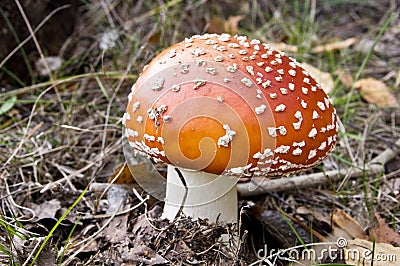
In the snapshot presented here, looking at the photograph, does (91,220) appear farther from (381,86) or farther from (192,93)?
(381,86)

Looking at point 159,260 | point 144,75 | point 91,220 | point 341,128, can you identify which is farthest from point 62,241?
point 341,128

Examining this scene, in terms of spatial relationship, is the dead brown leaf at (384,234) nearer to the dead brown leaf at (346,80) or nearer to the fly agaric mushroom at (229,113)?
the fly agaric mushroom at (229,113)

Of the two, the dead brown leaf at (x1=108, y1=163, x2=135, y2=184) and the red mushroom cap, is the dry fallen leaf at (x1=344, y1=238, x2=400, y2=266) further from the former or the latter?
the dead brown leaf at (x1=108, y1=163, x2=135, y2=184)

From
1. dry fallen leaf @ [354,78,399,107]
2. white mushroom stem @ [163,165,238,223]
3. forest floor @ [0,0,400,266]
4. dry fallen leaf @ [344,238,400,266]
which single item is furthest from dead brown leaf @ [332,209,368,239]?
dry fallen leaf @ [354,78,399,107]

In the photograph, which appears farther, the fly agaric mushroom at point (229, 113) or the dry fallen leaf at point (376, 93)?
the dry fallen leaf at point (376, 93)

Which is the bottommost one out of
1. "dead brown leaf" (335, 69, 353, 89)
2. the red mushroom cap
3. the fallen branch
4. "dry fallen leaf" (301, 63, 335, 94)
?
the fallen branch

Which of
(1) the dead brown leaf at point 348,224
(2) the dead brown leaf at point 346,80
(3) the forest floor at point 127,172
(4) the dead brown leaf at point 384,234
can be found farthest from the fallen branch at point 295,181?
(2) the dead brown leaf at point 346,80

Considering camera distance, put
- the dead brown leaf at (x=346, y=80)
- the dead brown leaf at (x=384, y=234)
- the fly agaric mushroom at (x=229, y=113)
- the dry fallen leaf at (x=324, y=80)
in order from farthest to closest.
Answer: the dead brown leaf at (x=346, y=80), the dry fallen leaf at (x=324, y=80), the dead brown leaf at (x=384, y=234), the fly agaric mushroom at (x=229, y=113)

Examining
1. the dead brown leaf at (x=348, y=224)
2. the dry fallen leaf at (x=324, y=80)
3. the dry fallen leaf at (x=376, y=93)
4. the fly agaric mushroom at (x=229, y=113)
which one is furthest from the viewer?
the dry fallen leaf at (x=376, y=93)
